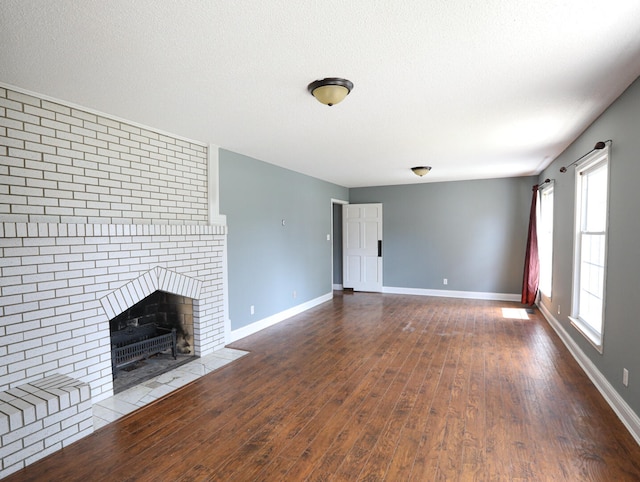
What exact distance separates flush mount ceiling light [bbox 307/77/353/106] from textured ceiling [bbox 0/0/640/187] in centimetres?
6

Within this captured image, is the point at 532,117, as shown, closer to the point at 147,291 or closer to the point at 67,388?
the point at 147,291

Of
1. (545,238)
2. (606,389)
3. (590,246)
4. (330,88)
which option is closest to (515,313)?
(545,238)

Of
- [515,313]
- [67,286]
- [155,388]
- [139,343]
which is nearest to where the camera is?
[67,286]

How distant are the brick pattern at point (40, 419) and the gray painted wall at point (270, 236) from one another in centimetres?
207

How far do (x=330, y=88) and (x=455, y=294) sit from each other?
6.02m

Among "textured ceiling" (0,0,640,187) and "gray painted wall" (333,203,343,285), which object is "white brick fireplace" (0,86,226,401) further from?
"gray painted wall" (333,203,343,285)

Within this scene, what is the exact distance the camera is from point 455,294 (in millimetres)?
7199

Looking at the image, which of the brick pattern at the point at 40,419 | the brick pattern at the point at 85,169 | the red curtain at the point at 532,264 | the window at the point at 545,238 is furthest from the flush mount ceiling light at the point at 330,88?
the red curtain at the point at 532,264

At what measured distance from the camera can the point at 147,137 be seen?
11.1 feet

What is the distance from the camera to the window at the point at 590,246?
326 centimetres

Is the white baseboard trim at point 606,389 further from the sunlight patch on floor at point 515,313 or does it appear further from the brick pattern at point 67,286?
the brick pattern at point 67,286

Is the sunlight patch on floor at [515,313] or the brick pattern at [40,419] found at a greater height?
the brick pattern at [40,419]

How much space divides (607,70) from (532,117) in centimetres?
91

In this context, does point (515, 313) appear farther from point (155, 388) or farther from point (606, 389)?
point (155, 388)
